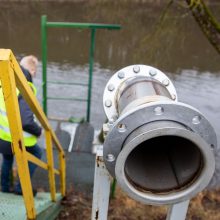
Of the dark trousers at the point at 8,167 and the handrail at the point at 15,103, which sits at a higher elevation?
the handrail at the point at 15,103

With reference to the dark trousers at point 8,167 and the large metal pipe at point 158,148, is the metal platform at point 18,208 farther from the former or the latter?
the large metal pipe at point 158,148

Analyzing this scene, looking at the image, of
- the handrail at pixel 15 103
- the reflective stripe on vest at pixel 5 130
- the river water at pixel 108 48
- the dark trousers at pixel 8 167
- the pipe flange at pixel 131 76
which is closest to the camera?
the handrail at pixel 15 103

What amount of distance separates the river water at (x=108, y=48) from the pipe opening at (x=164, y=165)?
3.81 metres

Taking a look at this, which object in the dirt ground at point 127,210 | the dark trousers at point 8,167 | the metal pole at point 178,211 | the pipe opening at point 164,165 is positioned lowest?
the dirt ground at point 127,210

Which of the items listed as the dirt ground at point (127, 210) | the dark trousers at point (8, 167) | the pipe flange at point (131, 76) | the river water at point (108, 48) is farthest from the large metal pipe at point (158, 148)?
the river water at point (108, 48)

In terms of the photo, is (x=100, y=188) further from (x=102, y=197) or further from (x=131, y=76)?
(x=131, y=76)

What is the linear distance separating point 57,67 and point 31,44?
2.27 metres

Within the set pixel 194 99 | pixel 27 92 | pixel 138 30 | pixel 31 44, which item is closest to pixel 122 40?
pixel 138 30

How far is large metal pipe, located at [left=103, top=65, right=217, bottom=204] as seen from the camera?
1.12m

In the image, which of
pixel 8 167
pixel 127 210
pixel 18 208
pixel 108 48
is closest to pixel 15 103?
pixel 18 208

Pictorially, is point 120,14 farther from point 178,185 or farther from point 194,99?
point 178,185

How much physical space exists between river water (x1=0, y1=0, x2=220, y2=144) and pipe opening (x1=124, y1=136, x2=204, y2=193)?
3.81 metres

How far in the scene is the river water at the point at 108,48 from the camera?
7629 millimetres

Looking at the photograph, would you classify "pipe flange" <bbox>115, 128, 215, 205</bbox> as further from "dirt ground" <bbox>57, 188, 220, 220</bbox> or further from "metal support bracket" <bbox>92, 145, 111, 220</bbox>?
"dirt ground" <bbox>57, 188, 220, 220</bbox>
